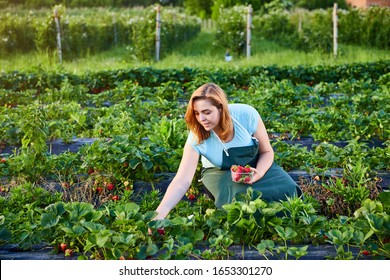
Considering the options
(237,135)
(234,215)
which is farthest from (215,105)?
(234,215)

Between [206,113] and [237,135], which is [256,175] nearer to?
[237,135]

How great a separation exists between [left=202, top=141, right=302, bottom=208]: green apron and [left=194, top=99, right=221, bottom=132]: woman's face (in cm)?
32

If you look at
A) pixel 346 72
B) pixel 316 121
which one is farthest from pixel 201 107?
pixel 346 72

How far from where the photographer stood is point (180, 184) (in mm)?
3752

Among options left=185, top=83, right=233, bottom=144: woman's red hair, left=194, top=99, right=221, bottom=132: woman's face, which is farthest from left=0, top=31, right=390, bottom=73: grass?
left=194, top=99, right=221, bottom=132: woman's face

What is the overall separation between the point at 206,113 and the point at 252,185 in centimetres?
56

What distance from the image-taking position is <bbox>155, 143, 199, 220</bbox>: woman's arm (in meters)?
3.62

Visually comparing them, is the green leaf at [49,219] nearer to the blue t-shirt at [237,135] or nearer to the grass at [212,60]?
the blue t-shirt at [237,135]

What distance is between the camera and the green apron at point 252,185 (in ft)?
13.2

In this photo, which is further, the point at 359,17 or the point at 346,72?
the point at 359,17

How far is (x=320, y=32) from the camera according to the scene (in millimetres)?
16750

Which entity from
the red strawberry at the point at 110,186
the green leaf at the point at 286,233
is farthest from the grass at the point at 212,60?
the green leaf at the point at 286,233
